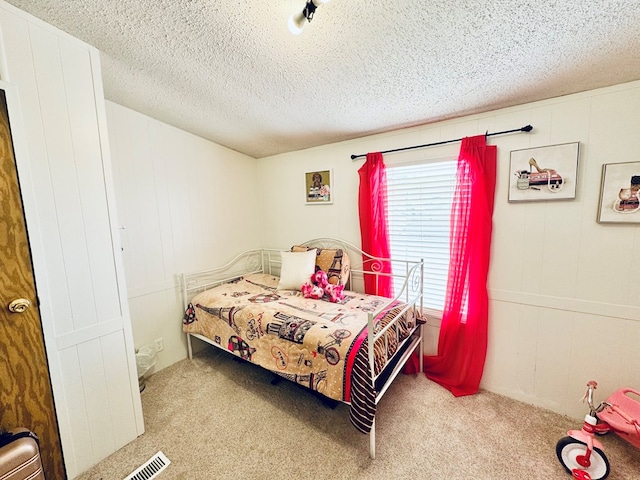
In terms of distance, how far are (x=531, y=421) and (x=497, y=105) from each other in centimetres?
220

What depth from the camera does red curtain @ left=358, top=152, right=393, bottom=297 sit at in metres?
2.34

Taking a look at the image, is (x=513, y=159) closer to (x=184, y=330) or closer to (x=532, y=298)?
(x=532, y=298)

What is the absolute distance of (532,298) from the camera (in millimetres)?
1795

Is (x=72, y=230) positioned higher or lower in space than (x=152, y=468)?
higher

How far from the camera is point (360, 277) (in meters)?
2.61

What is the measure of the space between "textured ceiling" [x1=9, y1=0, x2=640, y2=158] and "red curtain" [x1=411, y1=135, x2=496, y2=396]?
0.41 metres

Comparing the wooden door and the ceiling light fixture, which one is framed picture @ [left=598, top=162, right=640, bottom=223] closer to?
the ceiling light fixture

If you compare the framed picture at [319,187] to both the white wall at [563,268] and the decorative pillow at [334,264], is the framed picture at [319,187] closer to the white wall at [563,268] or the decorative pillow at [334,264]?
the decorative pillow at [334,264]

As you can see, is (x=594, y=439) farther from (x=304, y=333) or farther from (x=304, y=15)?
(x=304, y=15)

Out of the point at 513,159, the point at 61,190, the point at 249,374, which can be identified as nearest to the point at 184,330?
the point at 249,374

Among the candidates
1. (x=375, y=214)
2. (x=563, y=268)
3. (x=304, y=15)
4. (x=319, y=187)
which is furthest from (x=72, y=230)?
(x=563, y=268)

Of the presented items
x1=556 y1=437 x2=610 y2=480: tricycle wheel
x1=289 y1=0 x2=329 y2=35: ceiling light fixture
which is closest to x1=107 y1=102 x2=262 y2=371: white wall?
x1=289 y1=0 x2=329 y2=35: ceiling light fixture

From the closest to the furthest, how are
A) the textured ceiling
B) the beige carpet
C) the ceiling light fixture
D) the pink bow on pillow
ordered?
the ceiling light fixture < the textured ceiling < the beige carpet < the pink bow on pillow

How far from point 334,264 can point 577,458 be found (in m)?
1.94
